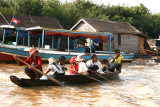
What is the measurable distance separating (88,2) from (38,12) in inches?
477

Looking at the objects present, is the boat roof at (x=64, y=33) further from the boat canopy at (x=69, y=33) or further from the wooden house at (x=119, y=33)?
the wooden house at (x=119, y=33)

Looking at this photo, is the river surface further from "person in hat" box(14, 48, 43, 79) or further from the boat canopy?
the boat canopy

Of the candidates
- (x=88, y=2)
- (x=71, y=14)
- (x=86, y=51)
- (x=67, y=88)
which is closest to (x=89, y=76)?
(x=67, y=88)

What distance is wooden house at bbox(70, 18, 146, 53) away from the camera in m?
21.7

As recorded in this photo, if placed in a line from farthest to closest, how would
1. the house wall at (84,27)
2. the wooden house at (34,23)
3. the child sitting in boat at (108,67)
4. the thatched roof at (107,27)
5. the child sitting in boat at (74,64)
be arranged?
the house wall at (84,27), the thatched roof at (107,27), the wooden house at (34,23), the child sitting in boat at (108,67), the child sitting in boat at (74,64)

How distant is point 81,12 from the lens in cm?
3156

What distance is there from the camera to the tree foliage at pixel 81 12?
996 inches

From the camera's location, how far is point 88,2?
36.0 m

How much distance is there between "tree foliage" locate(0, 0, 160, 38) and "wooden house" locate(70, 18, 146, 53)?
4339 millimetres

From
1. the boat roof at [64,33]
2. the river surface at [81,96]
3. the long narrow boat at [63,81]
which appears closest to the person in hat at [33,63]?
the long narrow boat at [63,81]

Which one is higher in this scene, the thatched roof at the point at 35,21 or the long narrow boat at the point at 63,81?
the thatched roof at the point at 35,21

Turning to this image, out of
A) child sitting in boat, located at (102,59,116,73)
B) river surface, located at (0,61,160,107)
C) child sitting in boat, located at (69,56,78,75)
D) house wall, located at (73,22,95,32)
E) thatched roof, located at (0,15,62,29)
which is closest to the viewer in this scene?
river surface, located at (0,61,160,107)

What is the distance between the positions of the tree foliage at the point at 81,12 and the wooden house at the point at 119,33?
14.2ft

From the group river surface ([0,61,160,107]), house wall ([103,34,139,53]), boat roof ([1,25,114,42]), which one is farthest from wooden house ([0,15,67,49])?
river surface ([0,61,160,107])
